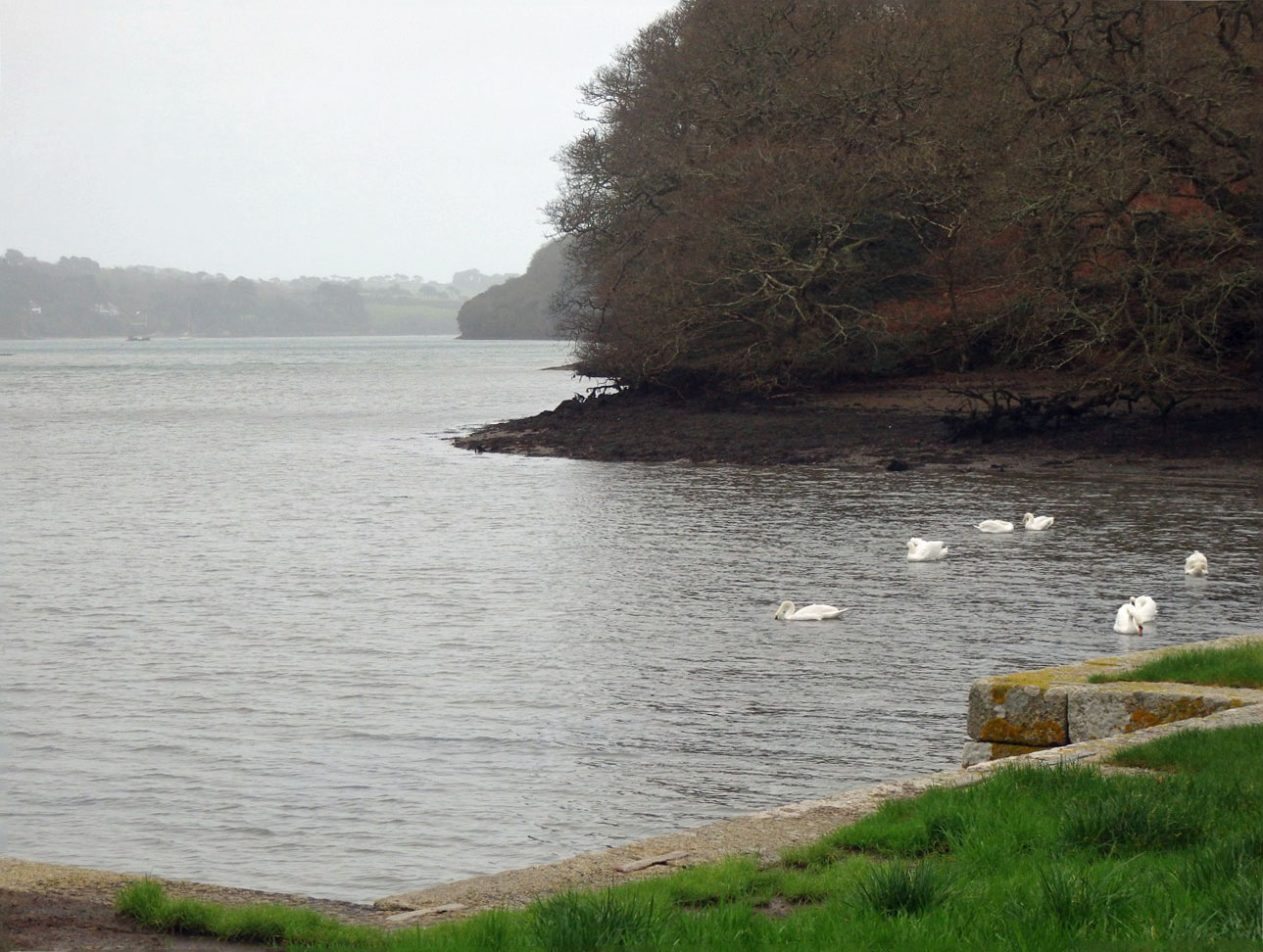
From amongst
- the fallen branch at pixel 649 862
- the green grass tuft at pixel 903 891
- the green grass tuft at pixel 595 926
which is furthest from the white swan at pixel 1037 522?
the green grass tuft at pixel 595 926

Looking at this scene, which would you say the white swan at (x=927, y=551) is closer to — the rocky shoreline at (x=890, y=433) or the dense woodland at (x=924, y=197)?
the dense woodland at (x=924, y=197)

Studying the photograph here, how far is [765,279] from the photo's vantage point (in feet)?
139

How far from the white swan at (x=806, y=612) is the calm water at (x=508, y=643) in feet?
0.67

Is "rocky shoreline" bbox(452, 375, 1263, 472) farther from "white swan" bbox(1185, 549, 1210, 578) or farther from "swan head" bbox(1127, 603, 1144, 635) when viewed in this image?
"swan head" bbox(1127, 603, 1144, 635)

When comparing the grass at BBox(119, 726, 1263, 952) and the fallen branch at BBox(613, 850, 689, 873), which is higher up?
the grass at BBox(119, 726, 1263, 952)

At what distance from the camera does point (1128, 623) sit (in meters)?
16.0

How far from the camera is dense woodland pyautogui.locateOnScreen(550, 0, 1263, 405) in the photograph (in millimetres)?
33125

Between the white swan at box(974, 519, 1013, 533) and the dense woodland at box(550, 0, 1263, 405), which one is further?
the dense woodland at box(550, 0, 1263, 405)

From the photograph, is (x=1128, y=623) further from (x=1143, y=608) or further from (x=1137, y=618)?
(x=1143, y=608)


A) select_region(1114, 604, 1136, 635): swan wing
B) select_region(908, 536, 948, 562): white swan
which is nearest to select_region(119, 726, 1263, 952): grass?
select_region(1114, 604, 1136, 635): swan wing

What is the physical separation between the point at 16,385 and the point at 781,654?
329 feet

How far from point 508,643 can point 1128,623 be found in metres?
7.01

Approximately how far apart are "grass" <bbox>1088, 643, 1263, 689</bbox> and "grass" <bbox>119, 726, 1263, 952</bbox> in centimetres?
169

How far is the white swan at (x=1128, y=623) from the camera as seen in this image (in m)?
16.0
